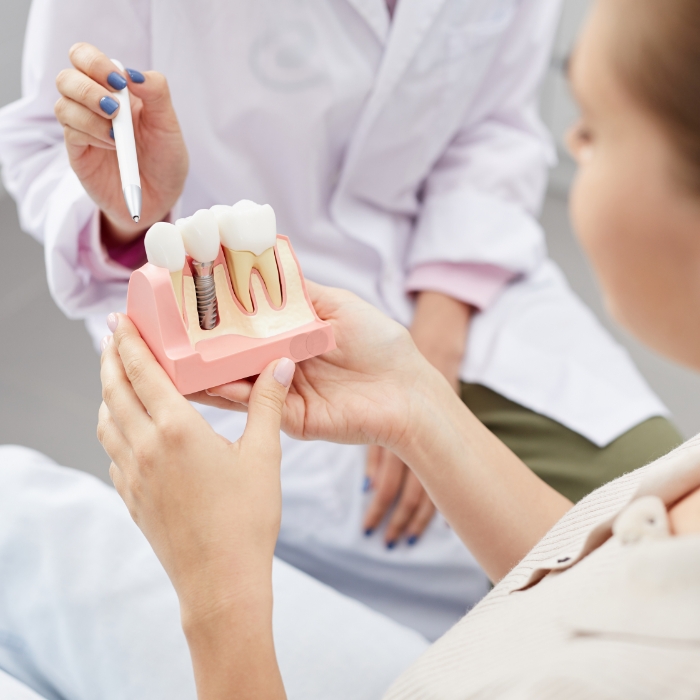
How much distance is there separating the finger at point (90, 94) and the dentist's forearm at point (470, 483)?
1.05ft

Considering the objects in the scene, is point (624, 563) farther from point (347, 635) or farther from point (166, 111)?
point (166, 111)

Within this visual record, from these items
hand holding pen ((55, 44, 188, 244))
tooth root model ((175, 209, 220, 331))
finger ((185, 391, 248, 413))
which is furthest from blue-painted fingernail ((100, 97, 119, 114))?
finger ((185, 391, 248, 413))

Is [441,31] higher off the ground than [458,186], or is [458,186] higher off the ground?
[441,31]

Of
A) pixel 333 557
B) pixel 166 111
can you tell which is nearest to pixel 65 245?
pixel 166 111

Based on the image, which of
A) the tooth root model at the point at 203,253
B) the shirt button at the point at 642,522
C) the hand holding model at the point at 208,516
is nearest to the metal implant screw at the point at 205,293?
the tooth root model at the point at 203,253

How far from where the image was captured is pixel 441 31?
81 cm

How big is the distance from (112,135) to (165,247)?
0.15 metres

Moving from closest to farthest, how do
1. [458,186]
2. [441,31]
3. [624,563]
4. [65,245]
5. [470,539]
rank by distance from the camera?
[624,563], [470,539], [65,245], [441,31], [458,186]

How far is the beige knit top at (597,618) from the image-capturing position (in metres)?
0.35

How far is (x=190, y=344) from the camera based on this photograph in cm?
52

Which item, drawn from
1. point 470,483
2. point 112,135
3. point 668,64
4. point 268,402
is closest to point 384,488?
point 470,483

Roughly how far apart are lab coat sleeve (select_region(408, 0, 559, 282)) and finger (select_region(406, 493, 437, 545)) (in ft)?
0.94

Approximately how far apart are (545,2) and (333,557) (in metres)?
0.70

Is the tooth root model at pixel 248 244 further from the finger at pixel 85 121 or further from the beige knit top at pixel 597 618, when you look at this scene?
the beige knit top at pixel 597 618
